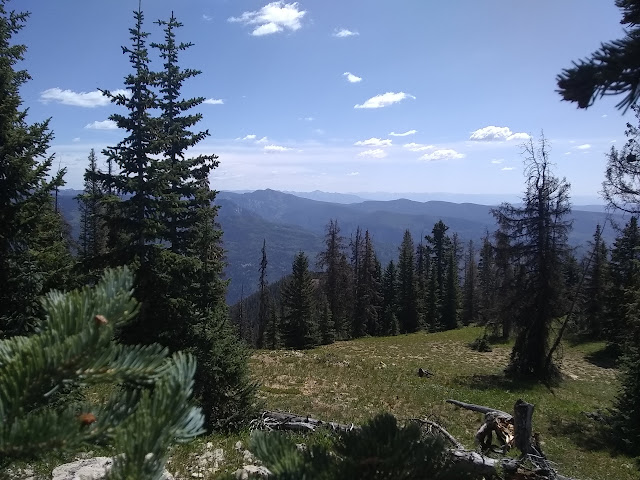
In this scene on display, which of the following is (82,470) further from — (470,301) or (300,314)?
(470,301)

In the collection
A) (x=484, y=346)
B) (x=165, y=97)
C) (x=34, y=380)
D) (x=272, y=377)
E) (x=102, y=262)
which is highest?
(x=165, y=97)

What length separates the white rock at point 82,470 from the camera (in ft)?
18.9

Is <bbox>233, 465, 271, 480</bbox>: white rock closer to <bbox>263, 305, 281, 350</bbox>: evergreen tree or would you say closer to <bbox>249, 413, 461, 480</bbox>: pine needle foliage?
<bbox>249, 413, 461, 480</bbox>: pine needle foliage

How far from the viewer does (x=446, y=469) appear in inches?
61.5

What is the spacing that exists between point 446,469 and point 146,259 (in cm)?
1083

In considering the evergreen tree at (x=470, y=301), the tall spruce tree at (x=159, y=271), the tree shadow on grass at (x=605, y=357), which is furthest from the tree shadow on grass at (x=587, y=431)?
the evergreen tree at (x=470, y=301)

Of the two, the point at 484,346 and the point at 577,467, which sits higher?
the point at 577,467

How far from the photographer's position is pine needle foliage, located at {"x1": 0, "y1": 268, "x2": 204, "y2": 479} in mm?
1109

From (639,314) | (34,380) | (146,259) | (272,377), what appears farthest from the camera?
(272,377)

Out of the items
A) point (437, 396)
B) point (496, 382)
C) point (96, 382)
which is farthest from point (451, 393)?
point (96, 382)

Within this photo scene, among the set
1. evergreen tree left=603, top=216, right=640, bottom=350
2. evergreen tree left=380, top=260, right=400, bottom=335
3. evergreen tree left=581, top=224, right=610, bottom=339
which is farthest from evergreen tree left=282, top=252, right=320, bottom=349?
evergreen tree left=603, top=216, right=640, bottom=350

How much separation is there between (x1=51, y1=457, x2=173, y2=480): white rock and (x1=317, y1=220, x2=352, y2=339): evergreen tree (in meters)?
46.8

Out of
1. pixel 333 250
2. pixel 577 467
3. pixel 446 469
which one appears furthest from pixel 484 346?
→ pixel 446 469

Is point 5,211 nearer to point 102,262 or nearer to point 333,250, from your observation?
point 102,262
